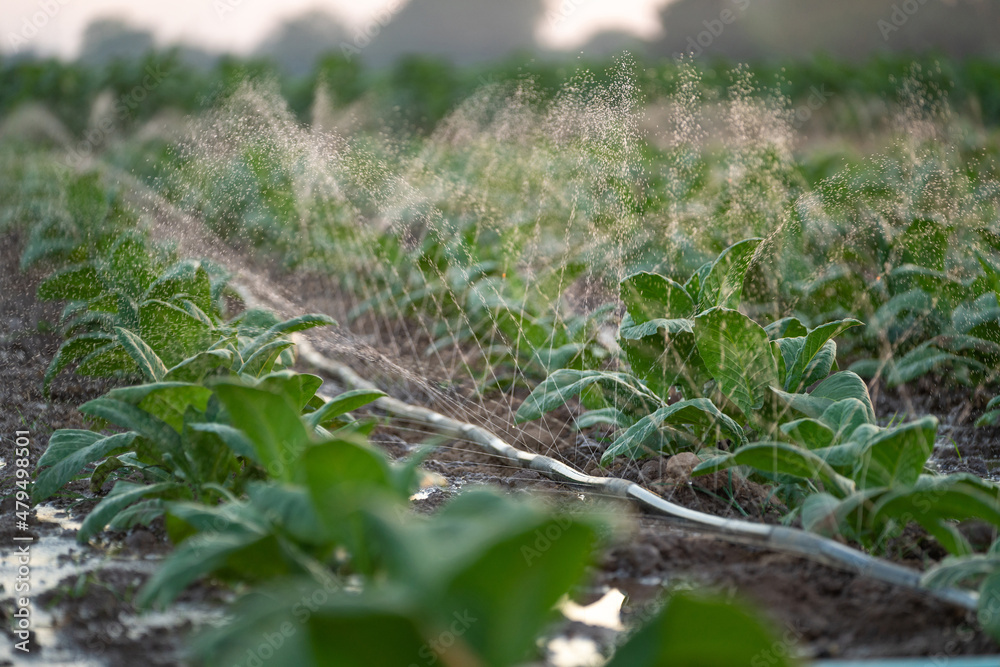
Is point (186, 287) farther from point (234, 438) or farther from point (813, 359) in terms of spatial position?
point (813, 359)

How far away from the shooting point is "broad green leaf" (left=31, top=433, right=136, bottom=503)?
1859mm

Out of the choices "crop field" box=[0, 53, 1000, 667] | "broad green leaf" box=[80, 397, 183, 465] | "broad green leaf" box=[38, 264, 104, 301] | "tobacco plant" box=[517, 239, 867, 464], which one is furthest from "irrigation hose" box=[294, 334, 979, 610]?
"broad green leaf" box=[38, 264, 104, 301]

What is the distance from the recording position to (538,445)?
277cm

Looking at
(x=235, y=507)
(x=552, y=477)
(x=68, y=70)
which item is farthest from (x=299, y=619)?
(x=68, y=70)

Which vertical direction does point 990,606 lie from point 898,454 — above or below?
below

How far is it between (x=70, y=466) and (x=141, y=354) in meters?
0.31

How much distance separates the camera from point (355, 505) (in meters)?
1.21

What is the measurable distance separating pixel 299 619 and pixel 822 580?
101cm

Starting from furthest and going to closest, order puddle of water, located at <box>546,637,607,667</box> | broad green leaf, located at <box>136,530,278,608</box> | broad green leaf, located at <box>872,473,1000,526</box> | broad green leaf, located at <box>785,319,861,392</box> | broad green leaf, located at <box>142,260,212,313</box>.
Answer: broad green leaf, located at <box>142,260,212,313</box> < broad green leaf, located at <box>785,319,861,392</box> < broad green leaf, located at <box>872,473,1000,526</box> < puddle of water, located at <box>546,637,607,667</box> < broad green leaf, located at <box>136,530,278,608</box>

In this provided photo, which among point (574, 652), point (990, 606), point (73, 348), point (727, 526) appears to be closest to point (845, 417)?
point (727, 526)

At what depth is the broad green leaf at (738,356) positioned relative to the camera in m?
2.14

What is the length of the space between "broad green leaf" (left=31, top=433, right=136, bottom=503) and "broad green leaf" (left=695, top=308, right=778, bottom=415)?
1.36 meters

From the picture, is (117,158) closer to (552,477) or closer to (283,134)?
(283,134)

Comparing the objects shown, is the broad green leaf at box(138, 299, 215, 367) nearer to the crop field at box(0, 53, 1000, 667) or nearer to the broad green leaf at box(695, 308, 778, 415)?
the crop field at box(0, 53, 1000, 667)
